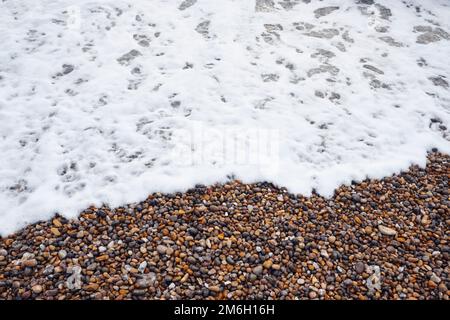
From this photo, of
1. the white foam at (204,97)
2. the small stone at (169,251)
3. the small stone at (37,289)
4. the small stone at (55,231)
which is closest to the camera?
the small stone at (37,289)

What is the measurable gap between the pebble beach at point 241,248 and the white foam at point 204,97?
0.29m

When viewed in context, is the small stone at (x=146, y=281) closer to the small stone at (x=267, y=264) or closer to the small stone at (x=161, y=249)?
the small stone at (x=161, y=249)

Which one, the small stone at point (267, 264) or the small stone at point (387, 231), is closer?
the small stone at point (267, 264)

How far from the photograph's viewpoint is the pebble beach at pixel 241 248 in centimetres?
372

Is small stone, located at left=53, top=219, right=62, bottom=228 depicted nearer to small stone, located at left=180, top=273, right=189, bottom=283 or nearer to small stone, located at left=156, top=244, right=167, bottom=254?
small stone, located at left=156, top=244, right=167, bottom=254

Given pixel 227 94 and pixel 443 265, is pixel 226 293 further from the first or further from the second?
pixel 227 94

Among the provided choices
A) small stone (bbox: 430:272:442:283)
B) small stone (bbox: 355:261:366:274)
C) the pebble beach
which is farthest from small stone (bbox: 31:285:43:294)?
small stone (bbox: 430:272:442:283)

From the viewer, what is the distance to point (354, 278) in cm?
388

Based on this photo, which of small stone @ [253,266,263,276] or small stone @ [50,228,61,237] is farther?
small stone @ [50,228,61,237]

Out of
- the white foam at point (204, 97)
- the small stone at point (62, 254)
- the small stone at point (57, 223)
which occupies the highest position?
the white foam at point (204, 97)

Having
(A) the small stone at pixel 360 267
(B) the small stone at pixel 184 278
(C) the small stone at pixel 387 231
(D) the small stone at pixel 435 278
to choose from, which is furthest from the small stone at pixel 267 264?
(D) the small stone at pixel 435 278

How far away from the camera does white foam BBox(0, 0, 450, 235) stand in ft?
15.8

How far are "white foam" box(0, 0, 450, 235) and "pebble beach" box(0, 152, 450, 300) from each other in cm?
29

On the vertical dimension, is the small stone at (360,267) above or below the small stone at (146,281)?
below
